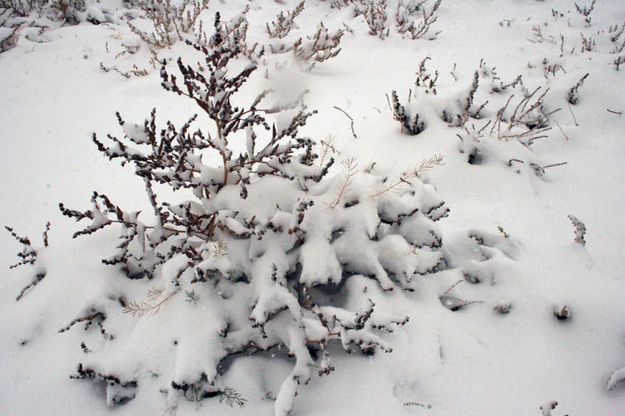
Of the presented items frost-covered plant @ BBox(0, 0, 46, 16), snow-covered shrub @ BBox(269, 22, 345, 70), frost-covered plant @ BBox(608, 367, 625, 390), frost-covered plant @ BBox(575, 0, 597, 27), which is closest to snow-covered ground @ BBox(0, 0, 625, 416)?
frost-covered plant @ BBox(608, 367, 625, 390)

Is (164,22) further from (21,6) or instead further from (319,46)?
(21,6)

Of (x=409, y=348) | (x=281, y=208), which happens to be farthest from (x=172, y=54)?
(x=409, y=348)

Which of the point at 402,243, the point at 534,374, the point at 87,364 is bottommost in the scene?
the point at 534,374

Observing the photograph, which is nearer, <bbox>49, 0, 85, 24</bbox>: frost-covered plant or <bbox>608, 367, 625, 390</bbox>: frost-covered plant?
<bbox>608, 367, 625, 390</bbox>: frost-covered plant

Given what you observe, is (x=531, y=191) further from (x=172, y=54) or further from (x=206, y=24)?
(x=206, y=24)

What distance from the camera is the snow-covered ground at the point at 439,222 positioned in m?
1.62

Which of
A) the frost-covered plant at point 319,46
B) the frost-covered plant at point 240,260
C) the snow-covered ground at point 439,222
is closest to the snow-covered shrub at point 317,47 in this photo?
the frost-covered plant at point 319,46

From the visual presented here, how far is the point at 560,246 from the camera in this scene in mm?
2121

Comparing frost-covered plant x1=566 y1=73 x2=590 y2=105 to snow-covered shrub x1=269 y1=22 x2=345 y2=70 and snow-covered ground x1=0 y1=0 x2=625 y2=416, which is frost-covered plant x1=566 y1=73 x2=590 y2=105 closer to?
snow-covered ground x1=0 y1=0 x2=625 y2=416

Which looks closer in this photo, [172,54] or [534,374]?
[534,374]

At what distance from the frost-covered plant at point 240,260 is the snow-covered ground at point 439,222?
0.31 feet

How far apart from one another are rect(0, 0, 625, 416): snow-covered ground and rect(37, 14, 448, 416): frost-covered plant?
0.09 metres

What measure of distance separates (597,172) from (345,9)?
210 inches

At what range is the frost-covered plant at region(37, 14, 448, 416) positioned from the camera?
1.60 metres
